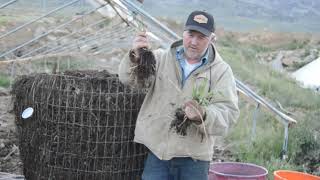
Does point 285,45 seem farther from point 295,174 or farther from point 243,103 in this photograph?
point 295,174

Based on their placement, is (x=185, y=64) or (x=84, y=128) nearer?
(x=185, y=64)

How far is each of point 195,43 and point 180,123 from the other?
1.48 ft

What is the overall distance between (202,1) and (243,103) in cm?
297

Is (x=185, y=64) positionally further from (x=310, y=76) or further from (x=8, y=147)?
(x=310, y=76)

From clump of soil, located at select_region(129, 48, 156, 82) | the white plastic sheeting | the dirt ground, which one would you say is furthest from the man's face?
the white plastic sheeting

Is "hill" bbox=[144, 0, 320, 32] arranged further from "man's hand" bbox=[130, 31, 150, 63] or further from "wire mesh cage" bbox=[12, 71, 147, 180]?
"man's hand" bbox=[130, 31, 150, 63]

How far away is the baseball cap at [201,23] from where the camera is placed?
317cm

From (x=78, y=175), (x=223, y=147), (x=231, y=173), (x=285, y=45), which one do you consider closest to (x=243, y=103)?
(x=223, y=147)

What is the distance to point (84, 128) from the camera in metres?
3.91

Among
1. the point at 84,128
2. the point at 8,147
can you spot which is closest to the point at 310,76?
the point at 8,147

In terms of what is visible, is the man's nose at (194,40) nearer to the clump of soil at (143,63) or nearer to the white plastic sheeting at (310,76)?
the clump of soil at (143,63)

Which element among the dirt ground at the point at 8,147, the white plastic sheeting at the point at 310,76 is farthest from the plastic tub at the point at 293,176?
the white plastic sheeting at the point at 310,76

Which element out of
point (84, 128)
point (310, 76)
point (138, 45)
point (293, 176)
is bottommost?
point (293, 176)

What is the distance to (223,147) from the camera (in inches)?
274
